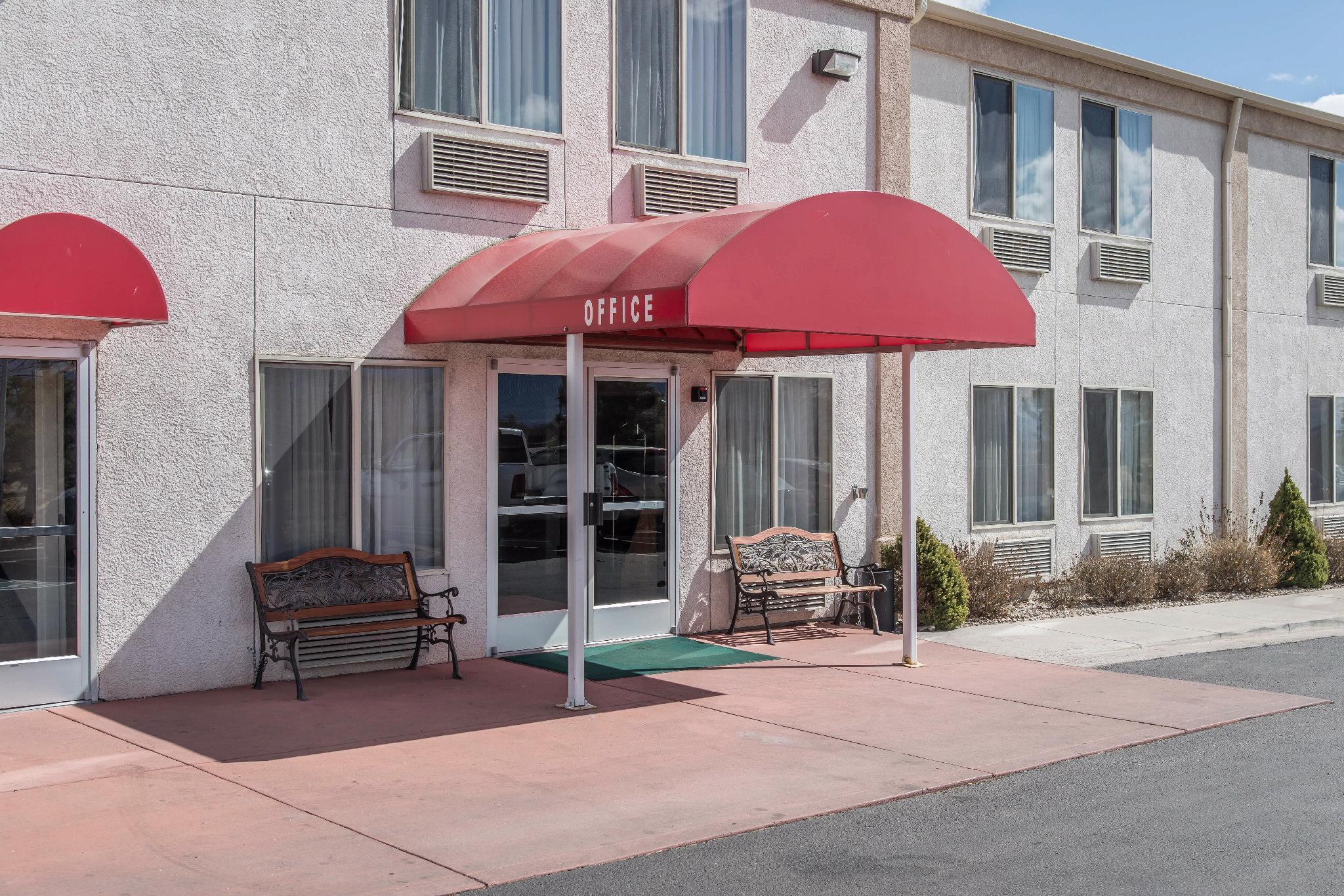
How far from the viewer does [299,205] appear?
34.5ft

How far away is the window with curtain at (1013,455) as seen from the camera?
15648 millimetres

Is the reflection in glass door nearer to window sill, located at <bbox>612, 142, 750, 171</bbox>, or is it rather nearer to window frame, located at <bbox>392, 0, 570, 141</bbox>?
window sill, located at <bbox>612, 142, 750, 171</bbox>

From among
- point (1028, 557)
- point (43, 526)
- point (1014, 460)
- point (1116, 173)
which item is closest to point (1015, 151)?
point (1116, 173)

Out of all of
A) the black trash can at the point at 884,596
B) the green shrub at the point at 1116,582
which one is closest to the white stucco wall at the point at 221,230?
the black trash can at the point at 884,596

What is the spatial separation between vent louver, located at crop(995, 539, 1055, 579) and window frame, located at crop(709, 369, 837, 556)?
2808 millimetres

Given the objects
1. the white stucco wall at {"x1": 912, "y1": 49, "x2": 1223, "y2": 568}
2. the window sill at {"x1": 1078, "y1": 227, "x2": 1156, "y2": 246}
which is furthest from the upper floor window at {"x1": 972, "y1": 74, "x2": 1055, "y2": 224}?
the window sill at {"x1": 1078, "y1": 227, "x2": 1156, "y2": 246}

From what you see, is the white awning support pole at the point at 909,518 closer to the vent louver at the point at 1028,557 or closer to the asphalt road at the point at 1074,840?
the asphalt road at the point at 1074,840

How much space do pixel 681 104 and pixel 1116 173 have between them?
7006 millimetres

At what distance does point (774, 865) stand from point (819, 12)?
9690 millimetres

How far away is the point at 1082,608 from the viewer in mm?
15656

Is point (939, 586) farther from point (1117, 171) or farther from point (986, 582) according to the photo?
point (1117, 171)

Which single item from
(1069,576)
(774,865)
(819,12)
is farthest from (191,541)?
(1069,576)

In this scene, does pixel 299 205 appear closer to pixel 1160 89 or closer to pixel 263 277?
pixel 263 277

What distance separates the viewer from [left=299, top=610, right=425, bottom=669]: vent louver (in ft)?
34.8
